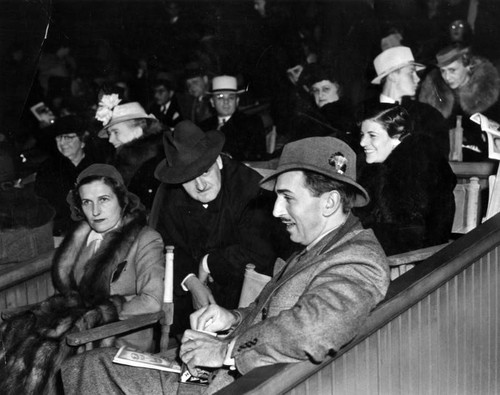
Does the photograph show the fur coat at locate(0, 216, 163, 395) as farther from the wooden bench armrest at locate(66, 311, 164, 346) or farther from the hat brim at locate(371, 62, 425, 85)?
the hat brim at locate(371, 62, 425, 85)

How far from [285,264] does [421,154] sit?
185 centimetres

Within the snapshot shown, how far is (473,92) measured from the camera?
680cm

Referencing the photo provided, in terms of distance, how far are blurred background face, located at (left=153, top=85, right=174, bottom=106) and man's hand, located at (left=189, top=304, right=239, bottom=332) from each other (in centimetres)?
642

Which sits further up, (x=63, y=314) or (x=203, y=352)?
(x=203, y=352)

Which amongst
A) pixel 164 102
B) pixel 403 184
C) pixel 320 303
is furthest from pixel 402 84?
pixel 164 102

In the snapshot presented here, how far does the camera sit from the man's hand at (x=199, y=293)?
5203mm

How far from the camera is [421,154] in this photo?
5.43 m

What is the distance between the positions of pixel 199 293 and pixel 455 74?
306 centimetres

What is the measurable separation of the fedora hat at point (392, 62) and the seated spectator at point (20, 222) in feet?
9.11

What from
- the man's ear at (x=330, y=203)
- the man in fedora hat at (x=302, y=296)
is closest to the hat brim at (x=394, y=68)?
the man in fedora hat at (x=302, y=296)

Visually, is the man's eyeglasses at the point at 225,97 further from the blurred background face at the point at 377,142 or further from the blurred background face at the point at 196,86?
the blurred background face at the point at 377,142

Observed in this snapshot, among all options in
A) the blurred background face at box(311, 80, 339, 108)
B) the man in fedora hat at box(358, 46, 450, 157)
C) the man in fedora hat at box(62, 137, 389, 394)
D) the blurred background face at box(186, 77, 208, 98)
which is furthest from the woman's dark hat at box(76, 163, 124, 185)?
the blurred background face at box(186, 77, 208, 98)

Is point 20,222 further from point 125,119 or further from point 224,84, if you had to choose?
point 224,84

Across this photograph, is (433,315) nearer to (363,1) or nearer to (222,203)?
(222,203)
